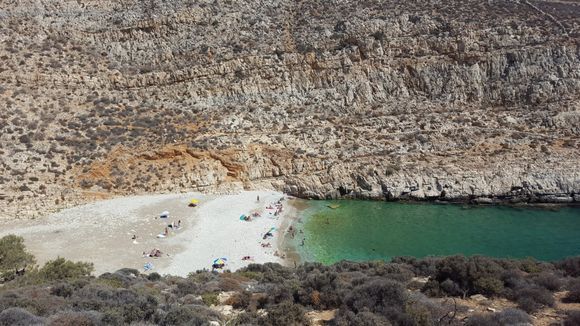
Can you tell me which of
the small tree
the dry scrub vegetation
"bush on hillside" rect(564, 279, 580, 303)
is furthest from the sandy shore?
"bush on hillside" rect(564, 279, 580, 303)

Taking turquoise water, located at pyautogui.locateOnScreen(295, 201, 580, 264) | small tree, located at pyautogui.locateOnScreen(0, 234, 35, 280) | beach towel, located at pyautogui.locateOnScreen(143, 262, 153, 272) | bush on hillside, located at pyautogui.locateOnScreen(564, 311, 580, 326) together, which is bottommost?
turquoise water, located at pyautogui.locateOnScreen(295, 201, 580, 264)

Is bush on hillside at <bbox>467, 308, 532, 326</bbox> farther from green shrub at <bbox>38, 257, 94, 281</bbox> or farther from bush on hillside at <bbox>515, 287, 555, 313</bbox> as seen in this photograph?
green shrub at <bbox>38, 257, 94, 281</bbox>

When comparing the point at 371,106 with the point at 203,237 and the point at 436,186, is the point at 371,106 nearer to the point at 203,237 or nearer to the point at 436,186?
the point at 436,186

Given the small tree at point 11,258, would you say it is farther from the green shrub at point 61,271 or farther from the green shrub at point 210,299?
the green shrub at point 210,299

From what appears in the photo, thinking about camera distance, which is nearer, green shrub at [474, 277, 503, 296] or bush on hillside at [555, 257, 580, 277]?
green shrub at [474, 277, 503, 296]

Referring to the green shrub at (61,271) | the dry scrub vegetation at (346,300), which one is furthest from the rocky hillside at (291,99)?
the dry scrub vegetation at (346,300)

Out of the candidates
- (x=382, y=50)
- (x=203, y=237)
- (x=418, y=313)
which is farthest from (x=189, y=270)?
(x=382, y=50)
